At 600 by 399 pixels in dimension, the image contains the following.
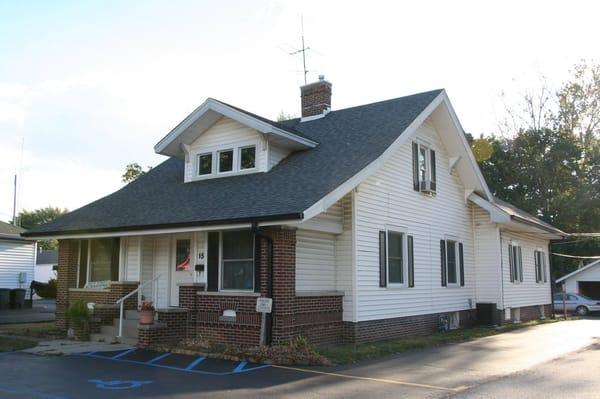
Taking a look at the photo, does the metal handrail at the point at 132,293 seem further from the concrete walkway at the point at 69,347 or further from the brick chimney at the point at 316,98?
the brick chimney at the point at 316,98

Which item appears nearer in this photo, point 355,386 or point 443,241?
point 355,386

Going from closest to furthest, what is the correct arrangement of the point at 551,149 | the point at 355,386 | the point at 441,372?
1. the point at 355,386
2. the point at 441,372
3. the point at 551,149

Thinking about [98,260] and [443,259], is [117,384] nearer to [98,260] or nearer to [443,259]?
[98,260]

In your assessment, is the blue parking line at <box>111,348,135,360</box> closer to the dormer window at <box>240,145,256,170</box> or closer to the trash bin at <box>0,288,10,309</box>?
the dormer window at <box>240,145,256,170</box>

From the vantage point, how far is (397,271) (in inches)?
622

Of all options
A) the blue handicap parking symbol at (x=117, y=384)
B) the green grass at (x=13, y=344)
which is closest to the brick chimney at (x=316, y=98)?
the green grass at (x=13, y=344)

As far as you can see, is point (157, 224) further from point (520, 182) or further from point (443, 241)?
point (520, 182)

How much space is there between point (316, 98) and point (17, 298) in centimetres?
1849

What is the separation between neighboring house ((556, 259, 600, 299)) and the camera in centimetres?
3781

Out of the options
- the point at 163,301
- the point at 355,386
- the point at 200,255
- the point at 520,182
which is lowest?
the point at 355,386

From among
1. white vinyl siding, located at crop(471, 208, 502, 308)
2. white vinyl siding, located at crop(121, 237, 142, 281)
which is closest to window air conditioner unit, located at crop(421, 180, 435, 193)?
white vinyl siding, located at crop(471, 208, 502, 308)

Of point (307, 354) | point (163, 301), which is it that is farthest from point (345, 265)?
point (163, 301)

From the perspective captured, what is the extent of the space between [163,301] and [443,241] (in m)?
8.80

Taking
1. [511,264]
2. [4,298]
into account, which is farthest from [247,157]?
[4,298]
